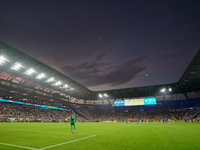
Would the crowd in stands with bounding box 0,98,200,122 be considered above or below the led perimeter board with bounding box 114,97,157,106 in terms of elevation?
below

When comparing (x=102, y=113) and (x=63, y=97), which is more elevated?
(x=63, y=97)

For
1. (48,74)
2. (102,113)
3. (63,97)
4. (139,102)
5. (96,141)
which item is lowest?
(102,113)

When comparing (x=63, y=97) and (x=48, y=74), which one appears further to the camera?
(x=63, y=97)

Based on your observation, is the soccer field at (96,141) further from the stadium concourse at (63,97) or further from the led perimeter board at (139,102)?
the led perimeter board at (139,102)

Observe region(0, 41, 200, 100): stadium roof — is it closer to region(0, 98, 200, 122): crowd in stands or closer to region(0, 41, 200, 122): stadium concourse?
region(0, 41, 200, 122): stadium concourse

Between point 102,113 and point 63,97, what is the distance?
26008mm

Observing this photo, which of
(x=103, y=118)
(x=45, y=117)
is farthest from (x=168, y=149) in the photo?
(x=103, y=118)

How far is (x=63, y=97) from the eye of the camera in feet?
258

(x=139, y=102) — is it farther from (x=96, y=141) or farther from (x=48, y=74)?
(x=96, y=141)

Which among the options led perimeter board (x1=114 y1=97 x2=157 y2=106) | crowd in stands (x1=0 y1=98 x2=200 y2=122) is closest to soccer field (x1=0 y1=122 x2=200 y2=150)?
crowd in stands (x1=0 y1=98 x2=200 y2=122)

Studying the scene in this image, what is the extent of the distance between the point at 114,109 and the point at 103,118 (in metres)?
10.2

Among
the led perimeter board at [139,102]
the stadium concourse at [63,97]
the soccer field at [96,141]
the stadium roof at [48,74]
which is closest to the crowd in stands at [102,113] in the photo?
the stadium concourse at [63,97]

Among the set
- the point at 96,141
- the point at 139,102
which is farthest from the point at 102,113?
the point at 96,141

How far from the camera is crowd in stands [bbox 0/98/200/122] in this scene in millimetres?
44041
